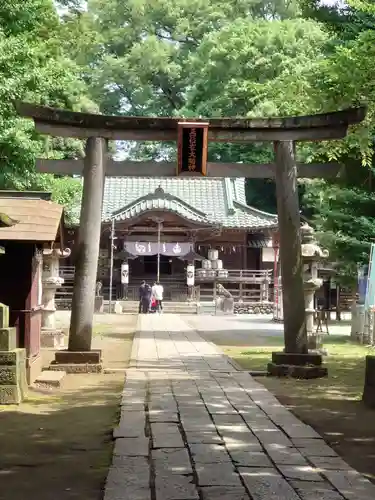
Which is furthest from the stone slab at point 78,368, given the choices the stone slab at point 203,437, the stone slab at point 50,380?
the stone slab at point 203,437

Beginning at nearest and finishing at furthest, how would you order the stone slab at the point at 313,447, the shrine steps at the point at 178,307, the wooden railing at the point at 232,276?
the stone slab at the point at 313,447
the shrine steps at the point at 178,307
the wooden railing at the point at 232,276

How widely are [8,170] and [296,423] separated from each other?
1062cm

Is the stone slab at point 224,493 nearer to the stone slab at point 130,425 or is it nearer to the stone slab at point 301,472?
the stone slab at point 301,472

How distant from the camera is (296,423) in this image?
275 inches

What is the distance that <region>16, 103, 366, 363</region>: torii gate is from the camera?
1127cm

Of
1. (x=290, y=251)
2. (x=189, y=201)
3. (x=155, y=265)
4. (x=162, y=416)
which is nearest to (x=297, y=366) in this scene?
(x=290, y=251)

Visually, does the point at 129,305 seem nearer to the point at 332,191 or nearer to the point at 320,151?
the point at 332,191

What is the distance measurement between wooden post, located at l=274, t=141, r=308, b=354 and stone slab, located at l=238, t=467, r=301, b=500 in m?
6.37

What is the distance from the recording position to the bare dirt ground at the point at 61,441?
15.9 feet

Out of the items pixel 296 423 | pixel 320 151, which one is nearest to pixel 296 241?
pixel 320 151

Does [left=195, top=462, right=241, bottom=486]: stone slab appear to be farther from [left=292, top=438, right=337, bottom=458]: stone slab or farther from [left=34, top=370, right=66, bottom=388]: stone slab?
[left=34, top=370, right=66, bottom=388]: stone slab

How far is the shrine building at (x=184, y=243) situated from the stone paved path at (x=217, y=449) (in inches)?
1043

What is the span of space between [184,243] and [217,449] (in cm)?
3132

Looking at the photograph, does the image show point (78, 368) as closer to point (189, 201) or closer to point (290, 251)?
point (290, 251)
